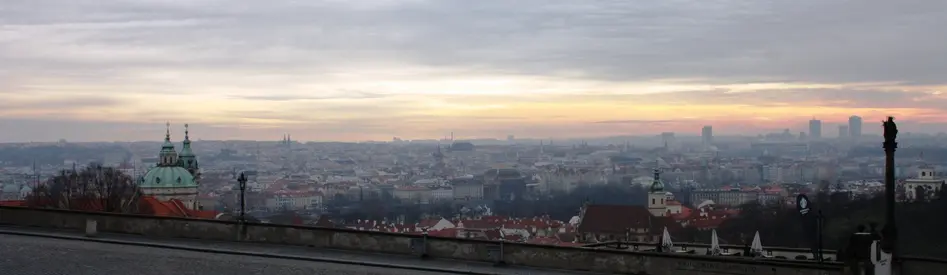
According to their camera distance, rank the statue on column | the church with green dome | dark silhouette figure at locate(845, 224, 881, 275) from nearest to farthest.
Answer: dark silhouette figure at locate(845, 224, 881, 275)
the statue on column
the church with green dome

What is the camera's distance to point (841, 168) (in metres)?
198

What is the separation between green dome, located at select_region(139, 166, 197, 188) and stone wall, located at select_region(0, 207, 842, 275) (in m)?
59.2

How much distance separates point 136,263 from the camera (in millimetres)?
13477

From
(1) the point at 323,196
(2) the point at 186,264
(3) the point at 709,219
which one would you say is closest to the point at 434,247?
(2) the point at 186,264

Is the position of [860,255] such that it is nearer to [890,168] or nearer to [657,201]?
[890,168]

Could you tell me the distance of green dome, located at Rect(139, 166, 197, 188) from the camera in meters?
73.8

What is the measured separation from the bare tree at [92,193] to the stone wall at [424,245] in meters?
28.9

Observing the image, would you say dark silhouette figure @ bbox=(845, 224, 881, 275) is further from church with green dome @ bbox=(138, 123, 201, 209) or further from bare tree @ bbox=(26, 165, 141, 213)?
church with green dome @ bbox=(138, 123, 201, 209)

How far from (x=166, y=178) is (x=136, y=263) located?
63.0 metres

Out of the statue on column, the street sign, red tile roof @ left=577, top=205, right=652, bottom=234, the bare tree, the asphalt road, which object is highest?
the street sign

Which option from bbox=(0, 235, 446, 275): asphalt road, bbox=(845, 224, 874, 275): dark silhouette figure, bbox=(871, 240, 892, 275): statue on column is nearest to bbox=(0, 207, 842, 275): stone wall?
bbox=(845, 224, 874, 275): dark silhouette figure

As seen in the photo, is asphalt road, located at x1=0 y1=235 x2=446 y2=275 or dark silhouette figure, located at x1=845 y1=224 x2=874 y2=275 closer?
dark silhouette figure, located at x1=845 y1=224 x2=874 y2=275

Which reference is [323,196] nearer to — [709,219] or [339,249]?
[709,219]

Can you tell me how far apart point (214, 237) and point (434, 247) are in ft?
11.4
